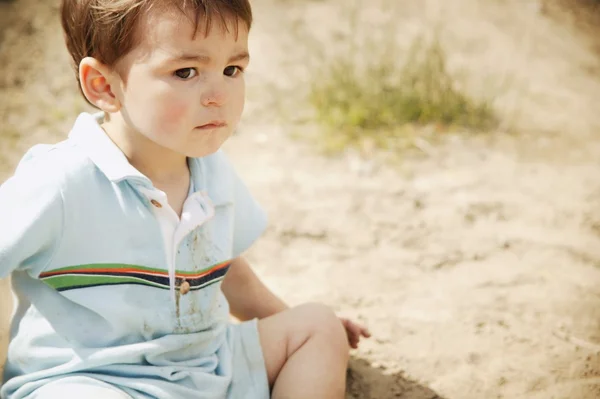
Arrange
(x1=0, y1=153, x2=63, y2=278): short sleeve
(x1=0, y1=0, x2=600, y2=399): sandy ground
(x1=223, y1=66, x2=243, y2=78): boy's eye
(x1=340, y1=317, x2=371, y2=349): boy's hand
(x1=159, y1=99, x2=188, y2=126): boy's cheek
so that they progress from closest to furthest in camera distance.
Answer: (x1=0, y1=153, x2=63, y2=278): short sleeve → (x1=159, y1=99, x2=188, y2=126): boy's cheek → (x1=223, y1=66, x2=243, y2=78): boy's eye → (x1=340, y1=317, x2=371, y2=349): boy's hand → (x1=0, y1=0, x2=600, y2=399): sandy ground

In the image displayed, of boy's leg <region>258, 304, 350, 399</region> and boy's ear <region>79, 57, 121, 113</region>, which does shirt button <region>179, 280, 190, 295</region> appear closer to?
boy's leg <region>258, 304, 350, 399</region>

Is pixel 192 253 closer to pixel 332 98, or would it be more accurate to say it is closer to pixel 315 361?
pixel 315 361

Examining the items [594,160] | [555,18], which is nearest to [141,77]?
[594,160]

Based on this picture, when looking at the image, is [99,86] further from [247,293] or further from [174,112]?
[247,293]

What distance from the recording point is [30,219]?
4.75ft

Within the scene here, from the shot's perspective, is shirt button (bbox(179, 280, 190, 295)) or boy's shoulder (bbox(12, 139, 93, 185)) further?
shirt button (bbox(179, 280, 190, 295))

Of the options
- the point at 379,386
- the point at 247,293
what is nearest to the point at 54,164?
the point at 247,293

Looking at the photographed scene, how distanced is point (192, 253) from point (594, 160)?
7.61ft

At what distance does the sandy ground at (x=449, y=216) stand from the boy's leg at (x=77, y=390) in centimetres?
76

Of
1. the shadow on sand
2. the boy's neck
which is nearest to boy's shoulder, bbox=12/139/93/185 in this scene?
the boy's neck

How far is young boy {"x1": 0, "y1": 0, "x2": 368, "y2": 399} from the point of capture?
4.94 feet

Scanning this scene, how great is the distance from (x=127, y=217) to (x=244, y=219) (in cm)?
47

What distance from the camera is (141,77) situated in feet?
5.08

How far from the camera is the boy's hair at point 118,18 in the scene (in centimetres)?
150
